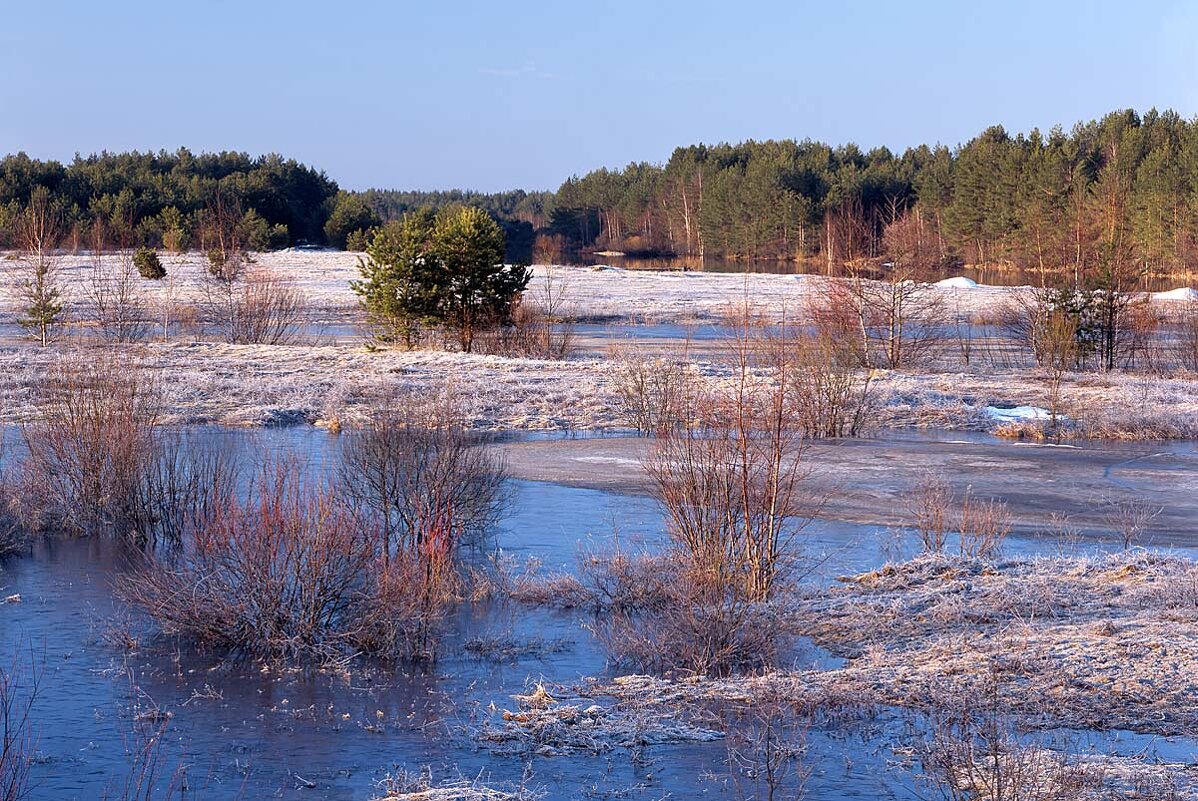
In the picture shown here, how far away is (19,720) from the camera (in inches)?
303

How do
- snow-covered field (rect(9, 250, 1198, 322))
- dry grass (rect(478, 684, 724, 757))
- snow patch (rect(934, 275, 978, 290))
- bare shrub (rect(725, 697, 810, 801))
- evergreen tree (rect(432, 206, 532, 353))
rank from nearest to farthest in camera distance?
1. bare shrub (rect(725, 697, 810, 801))
2. dry grass (rect(478, 684, 724, 757))
3. evergreen tree (rect(432, 206, 532, 353))
4. snow-covered field (rect(9, 250, 1198, 322))
5. snow patch (rect(934, 275, 978, 290))

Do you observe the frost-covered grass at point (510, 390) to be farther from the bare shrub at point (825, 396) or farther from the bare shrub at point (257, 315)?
the bare shrub at point (257, 315)

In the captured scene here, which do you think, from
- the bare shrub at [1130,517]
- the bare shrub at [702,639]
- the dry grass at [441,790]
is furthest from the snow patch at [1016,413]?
the dry grass at [441,790]

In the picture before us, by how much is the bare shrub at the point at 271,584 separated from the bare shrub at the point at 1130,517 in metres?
7.46

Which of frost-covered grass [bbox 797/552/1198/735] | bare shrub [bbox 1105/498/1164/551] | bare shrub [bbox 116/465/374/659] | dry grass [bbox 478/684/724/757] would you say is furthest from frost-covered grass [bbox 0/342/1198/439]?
dry grass [bbox 478/684/724/757]

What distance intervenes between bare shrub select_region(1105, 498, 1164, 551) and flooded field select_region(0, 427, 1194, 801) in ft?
9.34

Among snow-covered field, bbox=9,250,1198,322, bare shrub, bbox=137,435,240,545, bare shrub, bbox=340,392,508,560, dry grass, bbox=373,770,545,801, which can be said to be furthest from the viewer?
snow-covered field, bbox=9,250,1198,322

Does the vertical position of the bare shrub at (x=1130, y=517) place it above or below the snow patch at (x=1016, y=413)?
below

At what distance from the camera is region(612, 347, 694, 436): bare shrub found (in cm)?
2167

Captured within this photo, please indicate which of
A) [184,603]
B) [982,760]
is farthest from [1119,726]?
[184,603]

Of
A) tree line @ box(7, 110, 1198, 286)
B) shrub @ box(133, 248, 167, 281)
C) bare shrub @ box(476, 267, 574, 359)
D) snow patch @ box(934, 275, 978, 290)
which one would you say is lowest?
bare shrub @ box(476, 267, 574, 359)

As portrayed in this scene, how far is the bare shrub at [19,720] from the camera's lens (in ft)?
21.1

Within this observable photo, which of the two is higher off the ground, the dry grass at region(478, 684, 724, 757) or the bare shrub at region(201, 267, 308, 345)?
the bare shrub at region(201, 267, 308, 345)

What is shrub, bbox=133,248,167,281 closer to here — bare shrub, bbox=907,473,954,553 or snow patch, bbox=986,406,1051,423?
snow patch, bbox=986,406,1051,423
